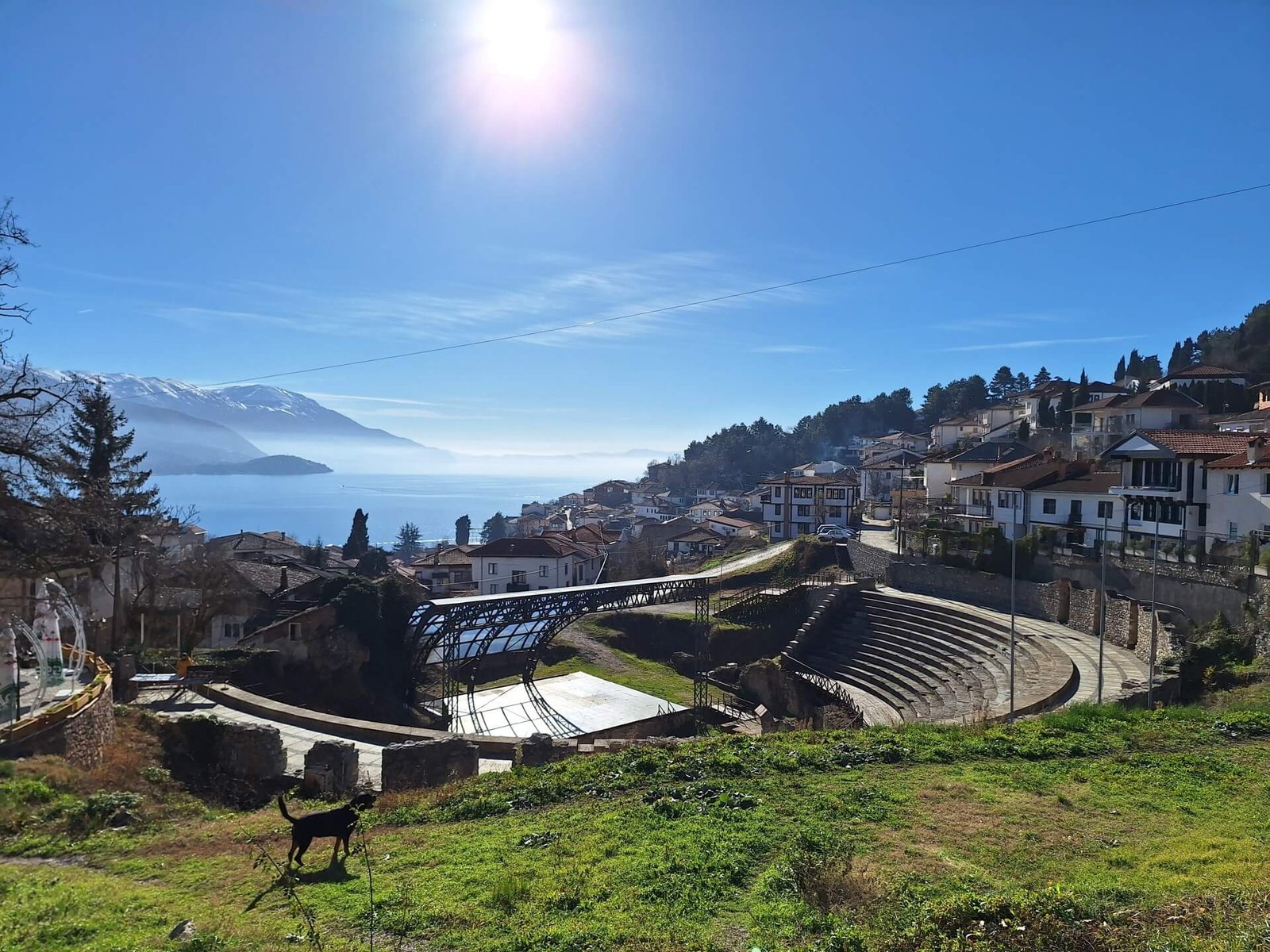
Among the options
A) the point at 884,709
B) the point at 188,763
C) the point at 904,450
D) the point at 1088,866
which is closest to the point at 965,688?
the point at 884,709

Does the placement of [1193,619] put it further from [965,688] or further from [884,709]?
[884,709]

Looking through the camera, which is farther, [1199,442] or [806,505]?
[806,505]

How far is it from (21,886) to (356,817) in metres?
4.30

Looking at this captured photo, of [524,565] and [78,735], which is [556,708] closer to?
[78,735]

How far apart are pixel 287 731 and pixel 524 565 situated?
111 feet

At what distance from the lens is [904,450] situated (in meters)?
84.6

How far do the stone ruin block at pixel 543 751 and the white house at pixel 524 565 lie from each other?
36995 mm

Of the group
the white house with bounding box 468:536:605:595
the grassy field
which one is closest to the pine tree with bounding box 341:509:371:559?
the white house with bounding box 468:536:605:595

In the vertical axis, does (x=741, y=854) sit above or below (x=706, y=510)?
below

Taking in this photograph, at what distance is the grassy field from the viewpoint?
6.92 meters

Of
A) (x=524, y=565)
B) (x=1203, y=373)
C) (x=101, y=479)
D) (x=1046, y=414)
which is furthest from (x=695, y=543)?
(x=101, y=479)

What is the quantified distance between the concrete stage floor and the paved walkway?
21.9 feet

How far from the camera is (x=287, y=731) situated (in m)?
22.2

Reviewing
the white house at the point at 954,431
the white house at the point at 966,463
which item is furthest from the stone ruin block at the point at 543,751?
the white house at the point at 954,431
